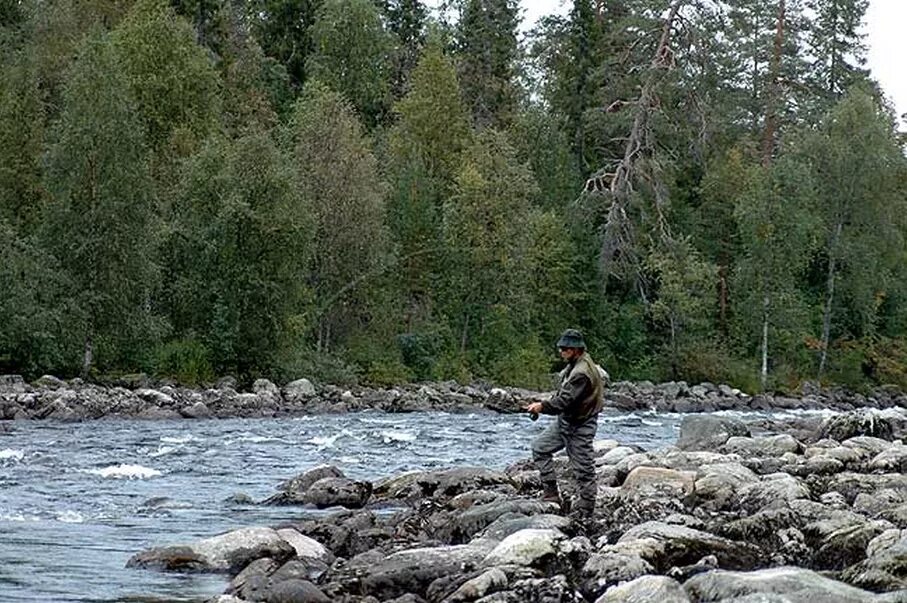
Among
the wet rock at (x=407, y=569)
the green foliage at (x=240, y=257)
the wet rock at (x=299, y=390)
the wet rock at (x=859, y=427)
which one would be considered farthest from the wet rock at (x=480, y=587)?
the green foliage at (x=240, y=257)

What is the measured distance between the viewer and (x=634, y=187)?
54500 millimetres

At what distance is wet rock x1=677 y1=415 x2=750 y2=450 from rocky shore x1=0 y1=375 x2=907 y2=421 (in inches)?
Result: 111

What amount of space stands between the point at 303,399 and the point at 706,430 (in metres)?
16.4

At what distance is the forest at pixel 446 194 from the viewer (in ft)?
121

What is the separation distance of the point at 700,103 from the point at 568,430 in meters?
46.7

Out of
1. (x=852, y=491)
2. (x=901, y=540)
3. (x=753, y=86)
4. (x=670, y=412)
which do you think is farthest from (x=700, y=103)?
(x=901, y=540)

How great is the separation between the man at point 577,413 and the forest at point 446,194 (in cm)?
2457

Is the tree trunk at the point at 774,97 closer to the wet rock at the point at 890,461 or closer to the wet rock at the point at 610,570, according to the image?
the wet rock at the point at 890,461

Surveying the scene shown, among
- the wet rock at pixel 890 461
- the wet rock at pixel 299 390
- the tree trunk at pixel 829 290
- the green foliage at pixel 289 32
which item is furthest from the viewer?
the green foliage at pixel 289 32

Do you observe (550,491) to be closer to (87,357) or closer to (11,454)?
(11,454)

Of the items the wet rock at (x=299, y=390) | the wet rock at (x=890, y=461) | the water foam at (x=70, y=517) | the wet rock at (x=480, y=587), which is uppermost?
the wet rock at (x=890, y=461)

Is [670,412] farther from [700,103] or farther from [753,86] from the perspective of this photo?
[753,86]

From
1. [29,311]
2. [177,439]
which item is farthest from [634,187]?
[177,439]

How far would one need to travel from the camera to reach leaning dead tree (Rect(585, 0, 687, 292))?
53.1 meters
